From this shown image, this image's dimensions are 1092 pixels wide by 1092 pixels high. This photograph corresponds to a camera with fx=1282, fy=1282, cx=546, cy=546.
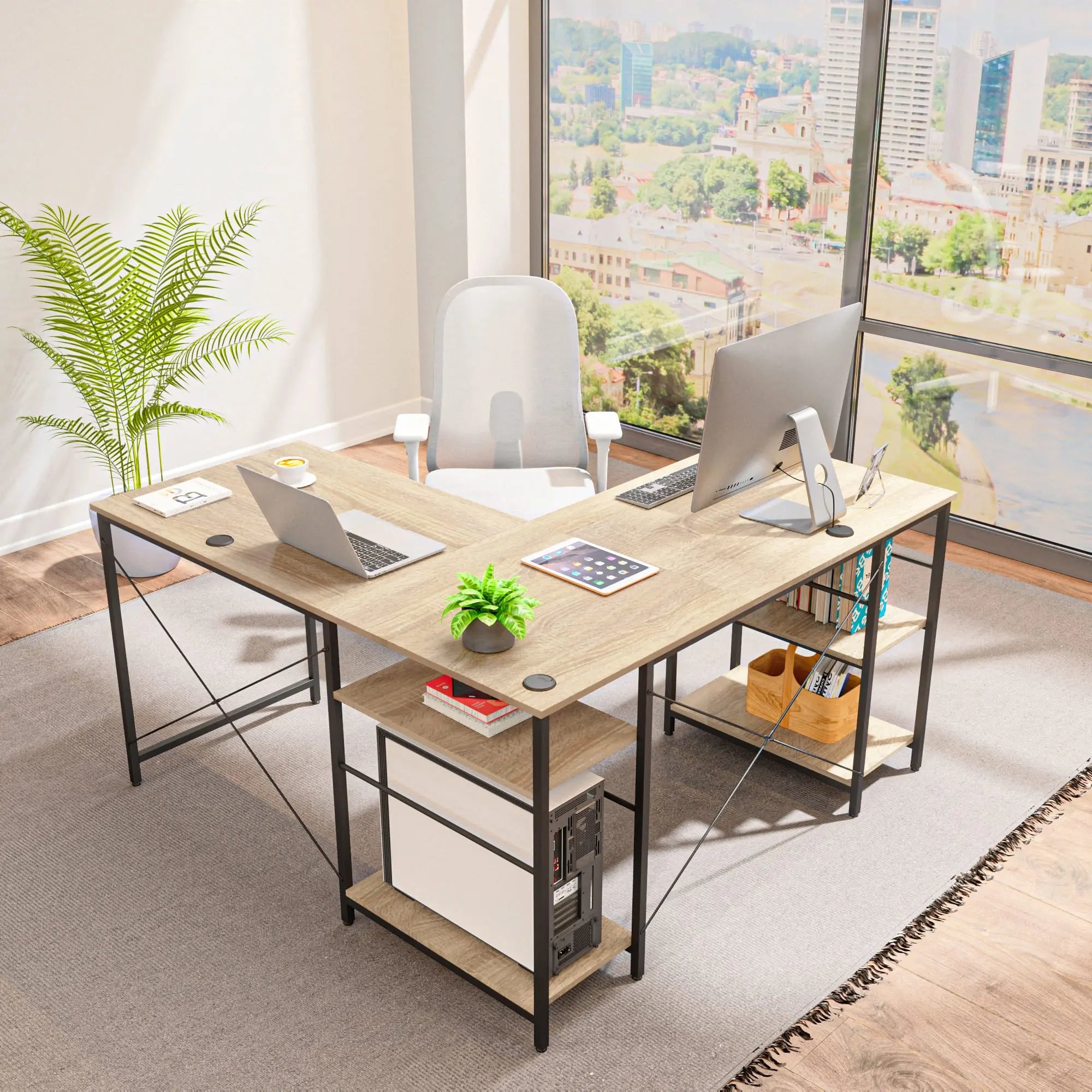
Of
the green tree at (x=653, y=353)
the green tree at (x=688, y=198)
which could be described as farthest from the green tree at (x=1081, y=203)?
the green tree at (x=653, y=353)

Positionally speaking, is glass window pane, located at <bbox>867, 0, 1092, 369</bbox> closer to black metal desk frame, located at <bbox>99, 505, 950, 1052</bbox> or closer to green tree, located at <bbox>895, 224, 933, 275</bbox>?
green tree, located at <bbox>895, 224, 933, 275</bbox>

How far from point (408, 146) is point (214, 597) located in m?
2.32

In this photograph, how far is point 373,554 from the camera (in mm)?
2764

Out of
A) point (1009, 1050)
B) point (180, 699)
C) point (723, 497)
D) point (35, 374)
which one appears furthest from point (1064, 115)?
point (35, 374)

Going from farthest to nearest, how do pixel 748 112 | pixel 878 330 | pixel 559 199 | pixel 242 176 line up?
pixel 559 199 → pixel 242 176 → pixel 748 112 → pixel 878 330

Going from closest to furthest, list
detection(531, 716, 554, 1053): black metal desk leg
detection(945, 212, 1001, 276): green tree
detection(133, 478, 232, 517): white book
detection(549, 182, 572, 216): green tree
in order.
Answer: detection(531, 716, 554, 1053): black metal desk leg → detection(133, 478, 232, 517): white book → detection(945, 212, 1001, 276): green tree → detection(549, 182, 572, 216): green tree

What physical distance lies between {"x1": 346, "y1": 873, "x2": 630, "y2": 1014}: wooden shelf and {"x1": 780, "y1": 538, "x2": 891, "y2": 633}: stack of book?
3.12 feet

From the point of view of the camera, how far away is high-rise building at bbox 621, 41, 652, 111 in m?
5.09

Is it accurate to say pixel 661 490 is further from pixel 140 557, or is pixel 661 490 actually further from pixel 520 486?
pixel 140 557

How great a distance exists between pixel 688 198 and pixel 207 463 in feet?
7.21

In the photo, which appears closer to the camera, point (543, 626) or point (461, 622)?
point (461, 622)

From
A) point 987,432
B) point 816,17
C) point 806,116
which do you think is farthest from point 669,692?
point 816,17

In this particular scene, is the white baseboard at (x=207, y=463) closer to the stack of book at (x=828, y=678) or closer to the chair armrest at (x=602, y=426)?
the chair armrest at (x=602, y=426)

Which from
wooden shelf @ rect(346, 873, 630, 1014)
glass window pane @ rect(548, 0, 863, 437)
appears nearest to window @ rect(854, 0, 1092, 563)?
glass window pane @ rect(548, 0, 863, 437)
